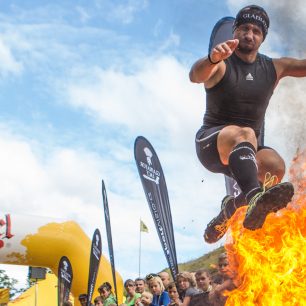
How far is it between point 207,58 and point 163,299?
385 cm

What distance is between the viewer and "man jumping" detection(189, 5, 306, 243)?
4.26m

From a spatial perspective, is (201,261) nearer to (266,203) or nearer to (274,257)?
(274,257)

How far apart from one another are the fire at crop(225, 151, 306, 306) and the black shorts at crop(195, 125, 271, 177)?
0.53 meters

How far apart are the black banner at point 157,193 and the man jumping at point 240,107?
313cm

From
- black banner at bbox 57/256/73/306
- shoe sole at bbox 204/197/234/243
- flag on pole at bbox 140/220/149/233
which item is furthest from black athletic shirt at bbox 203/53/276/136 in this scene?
flag on pole at bbox 140/220/149/233

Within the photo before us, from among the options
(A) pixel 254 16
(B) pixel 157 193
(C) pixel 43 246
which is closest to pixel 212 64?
(A) pixel 254 16

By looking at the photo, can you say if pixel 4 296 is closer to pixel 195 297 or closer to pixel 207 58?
pixel 195 297

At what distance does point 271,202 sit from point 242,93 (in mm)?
1131

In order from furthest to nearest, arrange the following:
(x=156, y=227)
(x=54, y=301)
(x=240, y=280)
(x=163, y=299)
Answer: (x=54, y=301)
(x=156, y=227)
(x=163, y=299)
(x=240, y=280)

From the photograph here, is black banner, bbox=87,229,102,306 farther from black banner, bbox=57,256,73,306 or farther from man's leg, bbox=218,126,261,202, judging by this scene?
man's leg, bbox=218,126,261,202

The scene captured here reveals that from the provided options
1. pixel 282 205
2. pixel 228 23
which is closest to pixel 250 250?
pixel 282 205

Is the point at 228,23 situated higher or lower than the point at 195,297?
higher

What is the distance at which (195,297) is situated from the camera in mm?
6012

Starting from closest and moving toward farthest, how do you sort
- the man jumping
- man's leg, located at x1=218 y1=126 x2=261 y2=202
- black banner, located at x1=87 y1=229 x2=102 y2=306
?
1. man's leg, located at x1=218 y1=126 x2=261 y2=202
2. the man jumping
3. black banner, located at x1=87 y1=229 x2=102 y2=306
